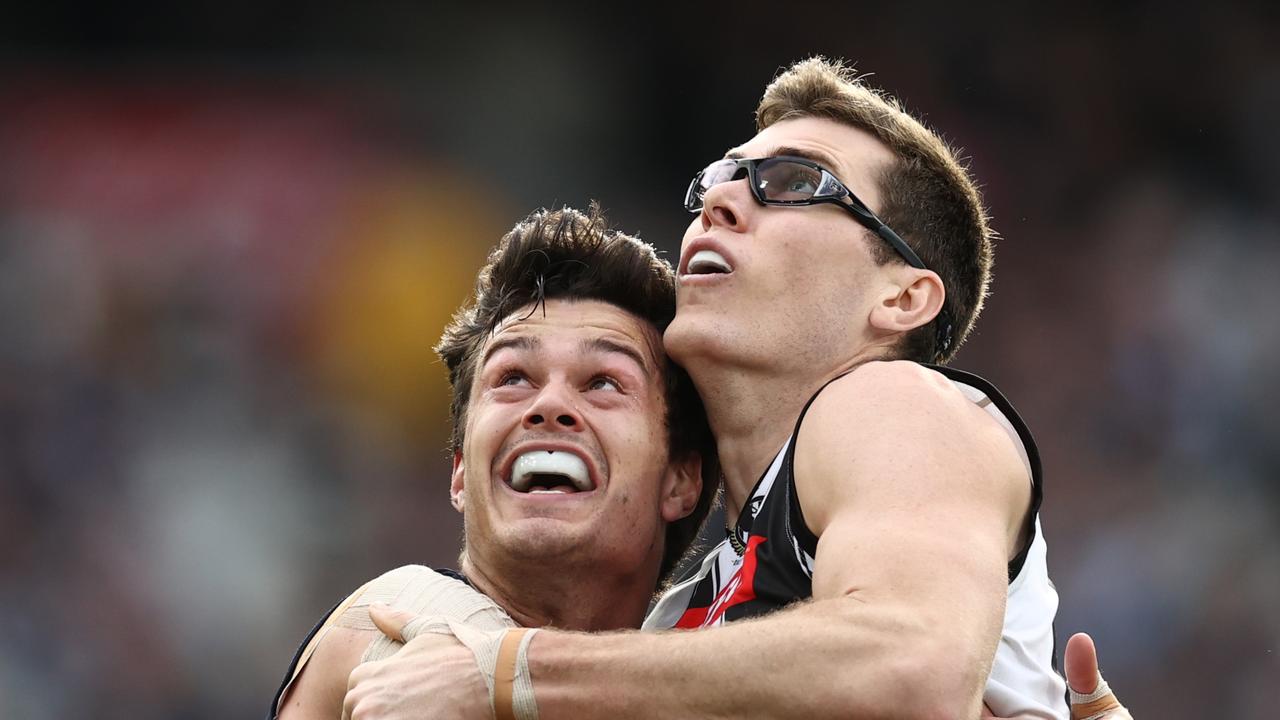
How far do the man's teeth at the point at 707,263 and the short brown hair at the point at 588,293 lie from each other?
0.96 ft

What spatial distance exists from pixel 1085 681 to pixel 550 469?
5.94ft

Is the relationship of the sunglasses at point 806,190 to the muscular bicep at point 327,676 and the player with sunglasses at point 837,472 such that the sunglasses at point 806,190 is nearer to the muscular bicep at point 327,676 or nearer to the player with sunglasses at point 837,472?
the player with sunglasses at point 837,472

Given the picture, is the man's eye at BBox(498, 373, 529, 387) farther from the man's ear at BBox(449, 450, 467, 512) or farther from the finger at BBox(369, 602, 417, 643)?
the finger at BBox(369, 602, 417, 643)

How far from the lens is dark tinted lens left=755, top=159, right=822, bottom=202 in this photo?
14.6 ft

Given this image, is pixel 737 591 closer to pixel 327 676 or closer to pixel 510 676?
pixel 510 676

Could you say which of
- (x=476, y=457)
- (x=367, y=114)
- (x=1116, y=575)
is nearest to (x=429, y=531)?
(x=367, y=114)

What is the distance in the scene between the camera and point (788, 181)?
14.7 feet

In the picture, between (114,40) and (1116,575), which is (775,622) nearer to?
(1116,575)

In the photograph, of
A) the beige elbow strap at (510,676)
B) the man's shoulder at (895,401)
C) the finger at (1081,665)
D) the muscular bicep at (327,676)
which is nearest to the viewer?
the beige elbow strap at (510,676)

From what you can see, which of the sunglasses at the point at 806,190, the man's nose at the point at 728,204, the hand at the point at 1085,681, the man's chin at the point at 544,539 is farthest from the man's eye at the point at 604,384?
the hand at the point at 1085,681

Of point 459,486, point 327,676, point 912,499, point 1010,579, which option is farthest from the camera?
point 459,486

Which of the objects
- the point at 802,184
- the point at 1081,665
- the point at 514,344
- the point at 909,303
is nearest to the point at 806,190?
the point at 802,184

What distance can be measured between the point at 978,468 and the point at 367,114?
8966 mm

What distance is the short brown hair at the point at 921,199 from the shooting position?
4.53 metres
